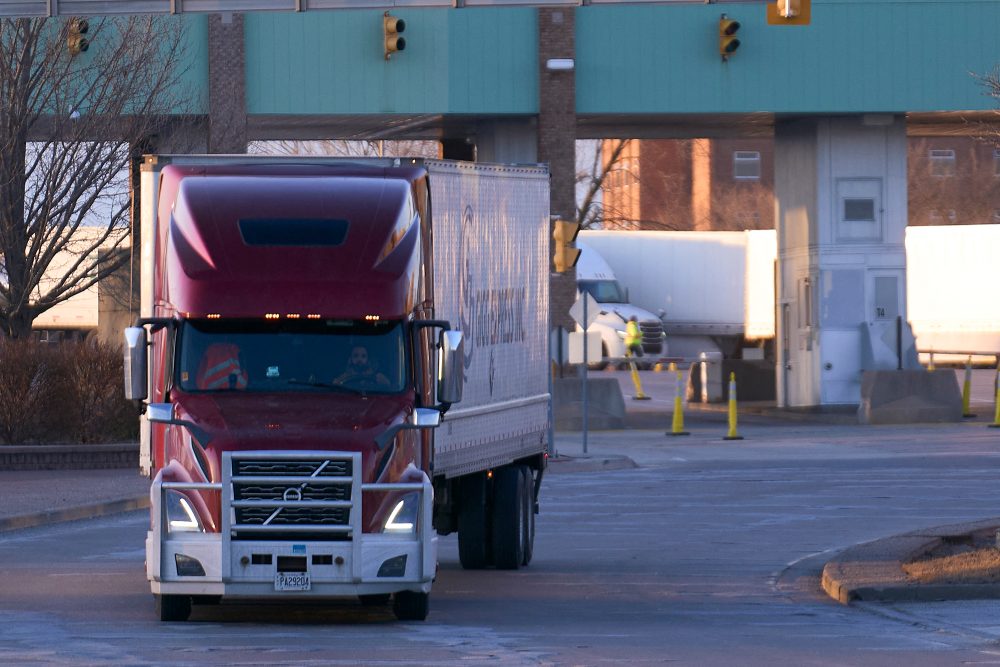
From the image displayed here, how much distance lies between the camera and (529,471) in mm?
18359

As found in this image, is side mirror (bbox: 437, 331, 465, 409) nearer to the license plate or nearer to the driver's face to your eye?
the driver's face

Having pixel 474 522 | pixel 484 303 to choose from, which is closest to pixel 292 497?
pixel 484 303

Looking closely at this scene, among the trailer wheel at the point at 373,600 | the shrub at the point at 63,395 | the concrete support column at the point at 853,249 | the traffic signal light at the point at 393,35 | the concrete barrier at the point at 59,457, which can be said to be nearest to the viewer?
the trailer wheel at the point at 373,600

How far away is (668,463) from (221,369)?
1765 centimetres

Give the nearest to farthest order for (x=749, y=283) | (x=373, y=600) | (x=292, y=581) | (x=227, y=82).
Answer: (x=292, y=581) → (x=373, y=600) → (x=227, y=82) → (x=749, y=283)

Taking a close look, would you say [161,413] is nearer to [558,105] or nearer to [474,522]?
[474,522]

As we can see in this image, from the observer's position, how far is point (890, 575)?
15836 mm

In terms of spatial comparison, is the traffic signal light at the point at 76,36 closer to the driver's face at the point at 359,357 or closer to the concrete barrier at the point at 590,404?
the concrete barrier at the point at 590,404

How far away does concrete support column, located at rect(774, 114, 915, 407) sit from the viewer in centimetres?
3969

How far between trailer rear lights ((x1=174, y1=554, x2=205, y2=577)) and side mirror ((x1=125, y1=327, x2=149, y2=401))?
1235mm

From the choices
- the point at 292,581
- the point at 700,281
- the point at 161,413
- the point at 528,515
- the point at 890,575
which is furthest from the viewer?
the point at 700,281

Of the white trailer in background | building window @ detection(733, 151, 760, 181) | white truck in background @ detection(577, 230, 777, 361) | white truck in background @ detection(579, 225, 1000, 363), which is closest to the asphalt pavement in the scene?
white truck in background @ detection(577, 230, 777, 361)

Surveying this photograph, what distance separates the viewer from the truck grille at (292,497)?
13016 mm

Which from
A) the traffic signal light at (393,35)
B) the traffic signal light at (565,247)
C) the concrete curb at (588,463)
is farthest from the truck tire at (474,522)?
the traffic signal light at (393,35)
